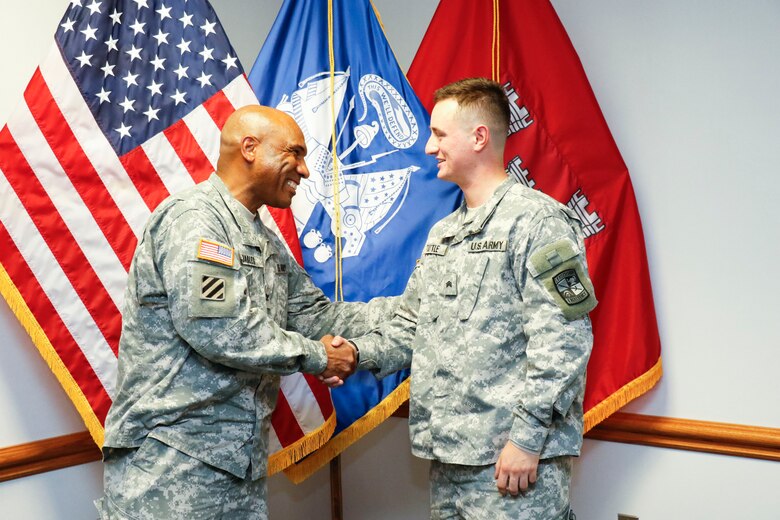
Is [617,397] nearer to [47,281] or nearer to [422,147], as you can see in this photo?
[422,147]

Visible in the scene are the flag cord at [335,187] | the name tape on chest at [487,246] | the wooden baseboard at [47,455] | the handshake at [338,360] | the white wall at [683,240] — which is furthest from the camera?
the flag cord at [335,187]

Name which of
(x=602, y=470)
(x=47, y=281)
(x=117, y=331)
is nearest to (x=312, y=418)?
(x=117, y=331)

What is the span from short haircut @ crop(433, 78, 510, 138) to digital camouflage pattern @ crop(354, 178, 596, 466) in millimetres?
190

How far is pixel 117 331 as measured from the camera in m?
2.27

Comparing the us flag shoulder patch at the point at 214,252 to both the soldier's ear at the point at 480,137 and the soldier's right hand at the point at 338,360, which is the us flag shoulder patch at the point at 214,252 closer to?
the soldier's right hand at the point at 338,360

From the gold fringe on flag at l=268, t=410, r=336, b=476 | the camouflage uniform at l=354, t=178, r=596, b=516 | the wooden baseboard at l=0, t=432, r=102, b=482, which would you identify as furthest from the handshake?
the wooden baseboard at l=0, t=432, r=102, b=482

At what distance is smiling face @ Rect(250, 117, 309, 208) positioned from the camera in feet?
6.66

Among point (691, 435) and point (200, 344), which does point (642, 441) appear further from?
point (200, 344)

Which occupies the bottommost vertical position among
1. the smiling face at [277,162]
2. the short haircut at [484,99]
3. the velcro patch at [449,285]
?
the velcro patch at [449,285]

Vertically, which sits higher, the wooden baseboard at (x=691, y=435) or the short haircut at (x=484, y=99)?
the short haircut at (x=484, y=99)

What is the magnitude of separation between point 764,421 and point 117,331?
6.89 feet

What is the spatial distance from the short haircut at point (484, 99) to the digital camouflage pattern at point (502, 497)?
89 centimetres

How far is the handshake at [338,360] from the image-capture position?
2109 mm

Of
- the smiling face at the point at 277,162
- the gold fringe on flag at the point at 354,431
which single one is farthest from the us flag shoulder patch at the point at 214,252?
the gold fringe on flag at the point at 354,431
